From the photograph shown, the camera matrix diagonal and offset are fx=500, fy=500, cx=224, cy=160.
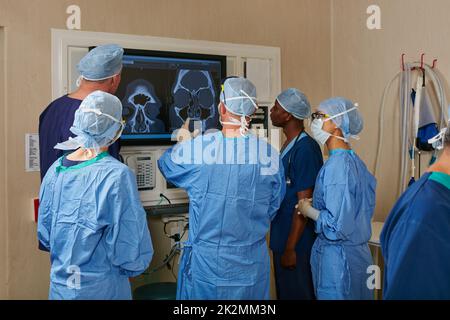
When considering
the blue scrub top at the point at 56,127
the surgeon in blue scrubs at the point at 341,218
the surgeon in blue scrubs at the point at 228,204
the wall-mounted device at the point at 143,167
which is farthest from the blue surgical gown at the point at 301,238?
the blue scrub top at the point at 56,127

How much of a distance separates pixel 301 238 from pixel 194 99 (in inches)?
37.3

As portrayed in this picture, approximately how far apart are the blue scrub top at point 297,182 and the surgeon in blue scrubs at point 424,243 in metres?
1.14

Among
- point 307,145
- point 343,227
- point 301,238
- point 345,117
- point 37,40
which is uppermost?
point 37,40

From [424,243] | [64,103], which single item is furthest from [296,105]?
[424,243]

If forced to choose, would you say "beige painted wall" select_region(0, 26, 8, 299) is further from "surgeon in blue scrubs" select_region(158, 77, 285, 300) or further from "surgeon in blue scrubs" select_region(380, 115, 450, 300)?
"surgeon in blue scrubs" select_region(380, 115, 450, 300)

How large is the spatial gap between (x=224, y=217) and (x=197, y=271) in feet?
0.85

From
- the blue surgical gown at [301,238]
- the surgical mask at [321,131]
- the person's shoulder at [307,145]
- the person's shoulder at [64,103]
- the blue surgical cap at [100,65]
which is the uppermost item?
the blue surgical cap at [100,65]

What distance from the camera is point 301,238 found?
7.92ft

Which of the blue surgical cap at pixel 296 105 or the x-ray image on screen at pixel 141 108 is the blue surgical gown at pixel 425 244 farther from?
the x-ray image on screen at pixel 141 108

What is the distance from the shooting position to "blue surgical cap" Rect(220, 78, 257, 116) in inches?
80.4

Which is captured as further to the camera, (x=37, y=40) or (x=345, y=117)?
(x=37, y=40)

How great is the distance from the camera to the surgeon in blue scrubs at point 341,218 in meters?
2.08

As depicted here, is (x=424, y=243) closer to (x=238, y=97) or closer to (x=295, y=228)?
(x=238, y=97)
